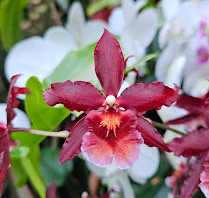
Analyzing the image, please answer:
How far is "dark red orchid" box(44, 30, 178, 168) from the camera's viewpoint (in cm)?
36

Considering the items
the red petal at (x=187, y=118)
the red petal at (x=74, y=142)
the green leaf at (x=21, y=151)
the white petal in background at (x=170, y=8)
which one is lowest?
the green leaf at (x=21, y=151)

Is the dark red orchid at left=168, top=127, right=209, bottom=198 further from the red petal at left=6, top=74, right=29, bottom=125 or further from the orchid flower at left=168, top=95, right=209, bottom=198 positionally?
the red petal at left=6, top=74, right=29, bottom=125

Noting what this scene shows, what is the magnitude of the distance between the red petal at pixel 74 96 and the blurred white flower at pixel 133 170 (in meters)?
0.15

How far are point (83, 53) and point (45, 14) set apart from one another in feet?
1.23

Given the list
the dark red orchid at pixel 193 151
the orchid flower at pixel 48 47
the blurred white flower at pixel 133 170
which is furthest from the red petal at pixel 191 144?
the orchid flower at pixel 48 47

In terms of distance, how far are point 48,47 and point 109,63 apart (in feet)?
1.04

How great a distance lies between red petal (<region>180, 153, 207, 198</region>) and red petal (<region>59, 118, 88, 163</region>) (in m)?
0.11

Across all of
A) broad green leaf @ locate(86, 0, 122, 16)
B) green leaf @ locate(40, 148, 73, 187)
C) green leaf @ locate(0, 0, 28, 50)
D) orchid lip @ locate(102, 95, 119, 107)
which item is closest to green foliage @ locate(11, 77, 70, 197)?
orchid lip @ locate(102, 95, 119, 107)

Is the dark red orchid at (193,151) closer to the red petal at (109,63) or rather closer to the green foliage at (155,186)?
the red petal at (109,63)

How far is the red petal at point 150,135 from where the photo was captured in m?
0.37

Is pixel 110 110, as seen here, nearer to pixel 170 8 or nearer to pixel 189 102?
pixel 189 102

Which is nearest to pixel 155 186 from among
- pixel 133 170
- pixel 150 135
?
pixel 133 170

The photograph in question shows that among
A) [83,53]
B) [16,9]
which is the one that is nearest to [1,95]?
[16,9]

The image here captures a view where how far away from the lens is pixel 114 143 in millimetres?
362
